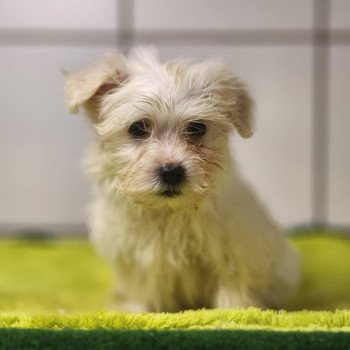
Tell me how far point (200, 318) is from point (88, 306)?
1.95ft

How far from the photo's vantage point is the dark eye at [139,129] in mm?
1390

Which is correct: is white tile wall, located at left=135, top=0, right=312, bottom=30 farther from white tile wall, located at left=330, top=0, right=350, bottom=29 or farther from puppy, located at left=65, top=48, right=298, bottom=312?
puppy, located at left=65, top=48, right=298, bottom=312

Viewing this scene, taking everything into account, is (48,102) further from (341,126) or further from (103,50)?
(341,126)

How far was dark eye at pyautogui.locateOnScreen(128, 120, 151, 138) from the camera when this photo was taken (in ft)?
4.56

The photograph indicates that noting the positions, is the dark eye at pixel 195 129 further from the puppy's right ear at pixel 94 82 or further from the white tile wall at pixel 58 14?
the white tile wall at pixel 58 14

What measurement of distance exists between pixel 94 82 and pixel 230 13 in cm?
102

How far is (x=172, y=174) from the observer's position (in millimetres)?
1305

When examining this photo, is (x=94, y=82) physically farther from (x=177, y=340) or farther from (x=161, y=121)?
(x=177, y=340)

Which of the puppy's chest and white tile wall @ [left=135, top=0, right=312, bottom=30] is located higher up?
Answer: white tile wall @ [left=135, top=0, right=312, bottom=30]

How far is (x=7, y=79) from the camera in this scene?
2.37 m

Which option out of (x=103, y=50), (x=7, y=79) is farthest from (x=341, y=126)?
(x=7, y=79)

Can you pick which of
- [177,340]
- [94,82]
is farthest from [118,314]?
[94,82]

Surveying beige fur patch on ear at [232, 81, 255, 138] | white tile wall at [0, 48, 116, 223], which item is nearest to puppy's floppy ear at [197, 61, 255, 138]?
beige fur patch on ear at [232, 81, 255, 138]

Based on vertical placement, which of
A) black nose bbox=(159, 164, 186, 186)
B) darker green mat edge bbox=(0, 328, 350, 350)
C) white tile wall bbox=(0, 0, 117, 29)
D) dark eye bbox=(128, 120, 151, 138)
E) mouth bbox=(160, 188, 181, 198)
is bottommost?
darker green mat edge bbox=(0, 328, 350, 350)
